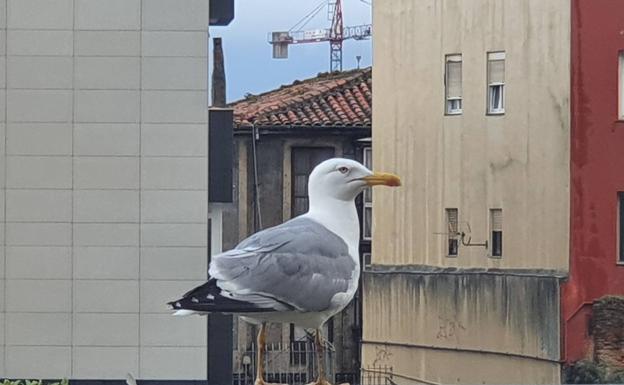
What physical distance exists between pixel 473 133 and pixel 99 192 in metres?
9.86

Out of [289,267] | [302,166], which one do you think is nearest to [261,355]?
[289,267]

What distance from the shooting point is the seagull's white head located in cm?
775

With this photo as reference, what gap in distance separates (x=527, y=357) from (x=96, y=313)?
915 centimetres

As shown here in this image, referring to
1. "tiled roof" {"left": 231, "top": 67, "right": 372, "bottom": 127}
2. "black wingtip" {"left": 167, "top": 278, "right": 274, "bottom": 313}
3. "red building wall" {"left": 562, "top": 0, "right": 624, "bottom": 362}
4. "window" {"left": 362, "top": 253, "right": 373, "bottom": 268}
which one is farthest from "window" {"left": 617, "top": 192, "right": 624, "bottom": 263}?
"black wingtip" {"left": 167, "top": 278, "right": 274, "bottom": 313}

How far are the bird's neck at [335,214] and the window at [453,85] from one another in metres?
23.0

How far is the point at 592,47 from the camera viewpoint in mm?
27953

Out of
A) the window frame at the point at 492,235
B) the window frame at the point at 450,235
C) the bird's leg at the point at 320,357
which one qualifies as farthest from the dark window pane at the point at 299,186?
the bird's leg at the point at 320,357

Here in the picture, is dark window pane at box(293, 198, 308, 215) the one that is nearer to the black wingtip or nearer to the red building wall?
the red building wall

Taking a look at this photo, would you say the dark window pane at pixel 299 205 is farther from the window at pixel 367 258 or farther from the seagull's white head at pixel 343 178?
the seagull's white head at pixel 343 178

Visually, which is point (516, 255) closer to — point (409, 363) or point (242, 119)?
point (409, 363)

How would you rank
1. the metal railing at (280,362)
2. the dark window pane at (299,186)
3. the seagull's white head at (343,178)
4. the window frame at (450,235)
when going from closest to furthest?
the seagull's white head at (343,178) < the window frame at (450,235) < the metal railing at (280,362) < the dark window pane at (299,186)

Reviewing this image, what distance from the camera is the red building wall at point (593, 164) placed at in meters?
27.9

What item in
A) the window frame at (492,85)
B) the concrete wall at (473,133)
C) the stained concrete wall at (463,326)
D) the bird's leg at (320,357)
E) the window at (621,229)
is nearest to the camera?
the bird's leg at (320,357)

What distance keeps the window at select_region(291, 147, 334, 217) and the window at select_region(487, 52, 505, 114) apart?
24.5ft
